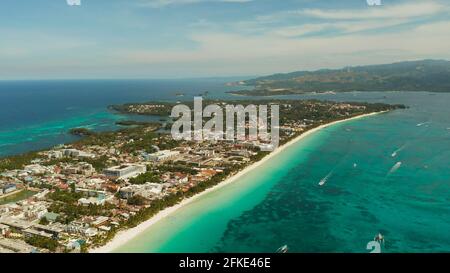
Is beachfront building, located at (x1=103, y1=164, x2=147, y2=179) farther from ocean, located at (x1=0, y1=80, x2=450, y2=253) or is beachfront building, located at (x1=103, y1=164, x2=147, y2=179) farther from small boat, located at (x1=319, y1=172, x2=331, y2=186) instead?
small boat, located at (x1=319, y1=172, x2=331, y2=186)

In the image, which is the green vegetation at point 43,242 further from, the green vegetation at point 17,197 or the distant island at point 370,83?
the distant island at point 370,83

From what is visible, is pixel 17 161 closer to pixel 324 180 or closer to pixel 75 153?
pixel 75 153

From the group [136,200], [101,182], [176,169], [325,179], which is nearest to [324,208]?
[325,179]

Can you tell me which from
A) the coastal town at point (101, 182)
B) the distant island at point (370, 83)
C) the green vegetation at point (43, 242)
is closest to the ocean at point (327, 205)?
the coastal town at point (101, 182)

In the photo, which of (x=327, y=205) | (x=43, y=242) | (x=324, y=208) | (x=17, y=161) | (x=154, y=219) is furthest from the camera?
(x=17, y=161)

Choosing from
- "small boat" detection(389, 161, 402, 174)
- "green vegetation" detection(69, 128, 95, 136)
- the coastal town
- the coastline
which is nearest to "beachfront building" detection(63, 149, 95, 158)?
the coastal town
